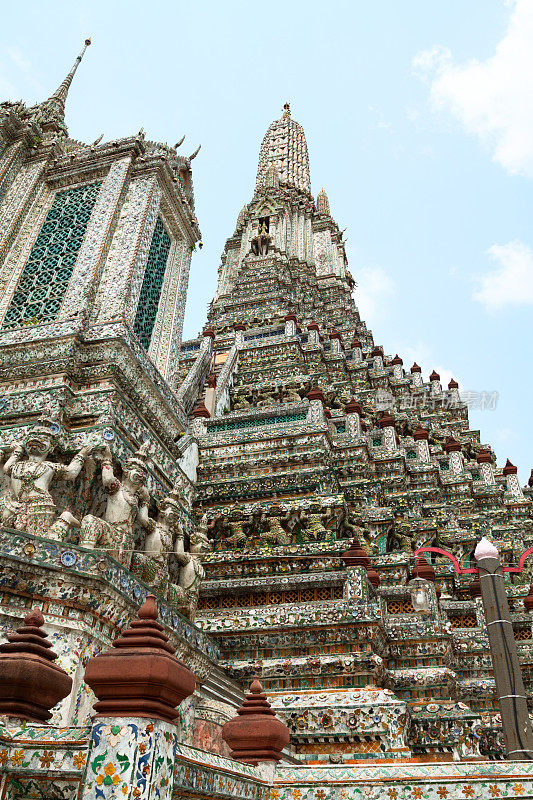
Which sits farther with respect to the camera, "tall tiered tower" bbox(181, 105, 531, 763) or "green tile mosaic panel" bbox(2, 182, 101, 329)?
"green tile mosaic panel" bbox(2, 182, 101, 329)

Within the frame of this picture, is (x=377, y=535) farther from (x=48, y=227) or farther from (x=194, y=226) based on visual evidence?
(x=48, y=227)

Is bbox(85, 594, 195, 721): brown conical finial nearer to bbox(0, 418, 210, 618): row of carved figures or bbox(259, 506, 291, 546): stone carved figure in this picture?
bbox(0, 418, 210, 618): row of carved figures

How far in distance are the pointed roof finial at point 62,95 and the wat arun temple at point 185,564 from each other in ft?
0.23

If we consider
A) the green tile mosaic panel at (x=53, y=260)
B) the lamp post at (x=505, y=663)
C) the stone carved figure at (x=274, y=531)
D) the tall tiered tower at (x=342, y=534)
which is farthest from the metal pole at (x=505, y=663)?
the green tile mosaic panel at (x=53, y=260)

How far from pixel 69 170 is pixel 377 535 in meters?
8.11

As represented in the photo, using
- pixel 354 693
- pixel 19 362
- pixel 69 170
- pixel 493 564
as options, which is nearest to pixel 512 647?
pixel 493 564

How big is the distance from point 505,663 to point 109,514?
3746 mm

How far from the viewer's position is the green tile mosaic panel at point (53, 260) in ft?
29.6

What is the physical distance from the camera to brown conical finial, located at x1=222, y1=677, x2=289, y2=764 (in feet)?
12.7

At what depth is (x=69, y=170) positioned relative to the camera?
418 inches

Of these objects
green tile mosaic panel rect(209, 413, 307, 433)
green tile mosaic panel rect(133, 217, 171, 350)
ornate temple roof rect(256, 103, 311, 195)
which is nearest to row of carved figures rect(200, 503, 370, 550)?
green tile mosaic panel rect(209, 413, 307, 433)

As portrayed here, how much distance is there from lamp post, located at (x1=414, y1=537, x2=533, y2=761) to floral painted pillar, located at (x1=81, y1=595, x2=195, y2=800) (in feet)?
8.38

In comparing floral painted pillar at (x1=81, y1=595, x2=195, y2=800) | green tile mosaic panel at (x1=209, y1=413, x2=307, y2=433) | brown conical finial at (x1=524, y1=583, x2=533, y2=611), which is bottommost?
floral painted pillar at (x1=81, y1=595, x2=195, y2=800)

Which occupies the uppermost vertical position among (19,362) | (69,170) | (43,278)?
(69,170)
